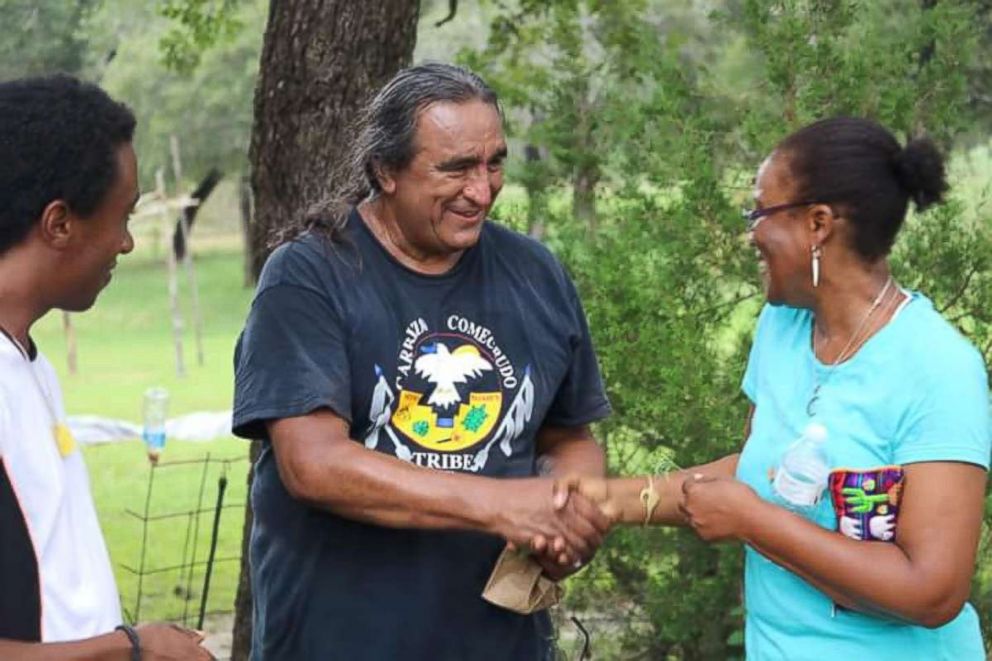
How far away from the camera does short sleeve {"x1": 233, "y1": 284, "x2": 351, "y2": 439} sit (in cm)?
321

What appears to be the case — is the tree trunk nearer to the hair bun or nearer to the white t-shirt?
the hair bun

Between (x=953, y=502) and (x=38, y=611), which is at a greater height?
(x=953, y=502)

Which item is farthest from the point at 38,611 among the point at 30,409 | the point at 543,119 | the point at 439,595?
the point at 543,119

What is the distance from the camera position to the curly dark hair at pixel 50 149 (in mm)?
2613

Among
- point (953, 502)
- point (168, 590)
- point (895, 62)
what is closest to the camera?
point (953, 502)

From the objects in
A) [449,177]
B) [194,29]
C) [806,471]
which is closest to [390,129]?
[449,177]

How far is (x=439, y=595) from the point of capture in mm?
3400

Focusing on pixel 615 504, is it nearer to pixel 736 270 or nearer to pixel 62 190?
pixel 62 190

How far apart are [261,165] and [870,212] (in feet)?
11.2

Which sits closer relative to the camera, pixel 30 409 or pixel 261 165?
pixel 30 409

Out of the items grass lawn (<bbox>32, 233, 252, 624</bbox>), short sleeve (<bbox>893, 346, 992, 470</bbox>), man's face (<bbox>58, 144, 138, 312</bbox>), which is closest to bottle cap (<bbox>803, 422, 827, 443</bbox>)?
short sleeve (<bbox>893, 346, 992, 470</bbox>)

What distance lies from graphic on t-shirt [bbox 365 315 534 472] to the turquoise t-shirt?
1.66 ft

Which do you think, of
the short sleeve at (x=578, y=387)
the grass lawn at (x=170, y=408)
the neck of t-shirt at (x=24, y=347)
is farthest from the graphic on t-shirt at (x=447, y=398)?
the grass lawn at (x=170, y=408)

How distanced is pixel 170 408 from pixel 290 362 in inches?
739
